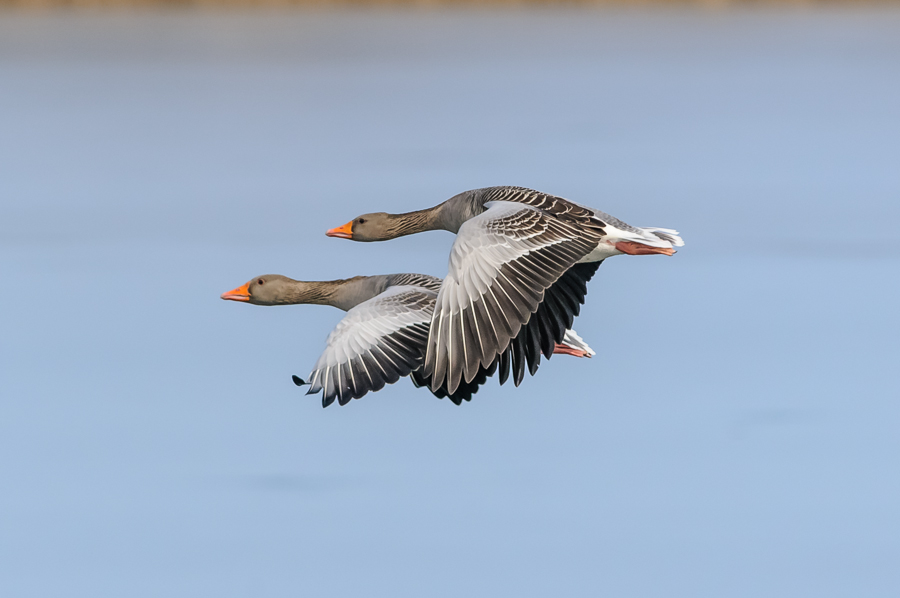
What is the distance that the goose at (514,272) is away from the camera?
7578mm

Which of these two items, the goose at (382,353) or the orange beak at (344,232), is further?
the orange beak at (344,232)

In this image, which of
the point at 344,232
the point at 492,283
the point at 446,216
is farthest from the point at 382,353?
the point at 344,232

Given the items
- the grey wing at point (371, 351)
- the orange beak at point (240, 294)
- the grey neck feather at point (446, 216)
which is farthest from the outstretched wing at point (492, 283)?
the orange beak at point (240, 294)

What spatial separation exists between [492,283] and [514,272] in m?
0.19

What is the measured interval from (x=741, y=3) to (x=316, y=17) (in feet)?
55.9

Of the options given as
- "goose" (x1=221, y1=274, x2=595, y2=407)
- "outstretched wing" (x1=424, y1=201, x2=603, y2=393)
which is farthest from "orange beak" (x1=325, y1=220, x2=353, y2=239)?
"outstretched wing" (x1=424, y1=201, x2=603, y2=393)

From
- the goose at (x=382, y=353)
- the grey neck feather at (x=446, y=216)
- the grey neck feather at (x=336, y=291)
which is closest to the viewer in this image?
the goose at (x=382, y=353)

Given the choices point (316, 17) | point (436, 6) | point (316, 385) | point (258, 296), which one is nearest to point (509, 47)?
point (436, 6)

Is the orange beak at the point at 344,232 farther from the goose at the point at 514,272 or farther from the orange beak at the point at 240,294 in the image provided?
the goose at the point at 514,272

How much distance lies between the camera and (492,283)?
782 cm

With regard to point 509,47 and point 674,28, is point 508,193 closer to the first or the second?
point 509,47

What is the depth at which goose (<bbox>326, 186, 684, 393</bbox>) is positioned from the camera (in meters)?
7.58

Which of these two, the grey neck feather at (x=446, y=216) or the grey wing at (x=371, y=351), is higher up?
the grey neck feather at (x=446, y=216)

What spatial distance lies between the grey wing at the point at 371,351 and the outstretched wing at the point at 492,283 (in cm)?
39
